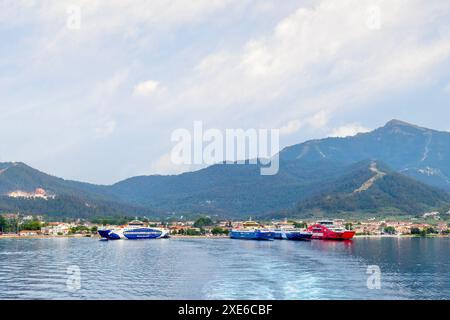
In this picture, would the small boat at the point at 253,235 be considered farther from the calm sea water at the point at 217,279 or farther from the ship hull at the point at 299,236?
the calm sea water at the point at 217,279

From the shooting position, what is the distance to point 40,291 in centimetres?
4053

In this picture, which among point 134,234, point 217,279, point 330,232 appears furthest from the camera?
point 134,234

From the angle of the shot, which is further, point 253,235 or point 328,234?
point 253,235

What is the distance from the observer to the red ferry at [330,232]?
13588 centimetres

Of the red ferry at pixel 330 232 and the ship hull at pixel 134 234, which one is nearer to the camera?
the red ferry at pixel 330 232

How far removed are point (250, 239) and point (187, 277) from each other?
102 meters

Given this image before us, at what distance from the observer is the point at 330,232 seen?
13900 cm

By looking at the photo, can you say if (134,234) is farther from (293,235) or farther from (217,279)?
(217,279)

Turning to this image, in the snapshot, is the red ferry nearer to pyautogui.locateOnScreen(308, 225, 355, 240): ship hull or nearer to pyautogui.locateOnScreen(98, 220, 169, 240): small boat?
pyautogui.locateOnScreen(308, 225, 355, 240): ship hull

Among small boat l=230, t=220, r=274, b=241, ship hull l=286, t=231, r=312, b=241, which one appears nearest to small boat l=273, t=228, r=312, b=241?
ship hull l=286, t=231, r=312, b=241

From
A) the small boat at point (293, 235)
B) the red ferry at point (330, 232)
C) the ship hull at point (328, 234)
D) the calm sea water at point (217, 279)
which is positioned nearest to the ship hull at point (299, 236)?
the small boat at point (293, 235)

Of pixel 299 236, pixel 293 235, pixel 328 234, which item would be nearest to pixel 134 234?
pixel 293 235

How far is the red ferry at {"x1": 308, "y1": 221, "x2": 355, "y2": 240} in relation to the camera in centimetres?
A: 13588
